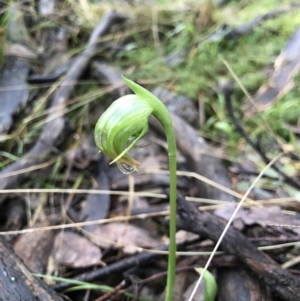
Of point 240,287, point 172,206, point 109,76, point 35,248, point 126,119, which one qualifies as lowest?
point 35,248

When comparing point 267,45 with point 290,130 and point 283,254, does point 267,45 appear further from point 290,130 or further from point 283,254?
point 283,254

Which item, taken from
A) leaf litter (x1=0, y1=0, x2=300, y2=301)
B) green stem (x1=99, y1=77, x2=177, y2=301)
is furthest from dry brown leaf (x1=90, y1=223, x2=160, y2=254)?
green stem (x1=99, y1=77, x2=177, y2=301)

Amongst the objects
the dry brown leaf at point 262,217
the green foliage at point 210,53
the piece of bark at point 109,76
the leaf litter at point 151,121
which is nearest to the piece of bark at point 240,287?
the leaf litter at point 151,121

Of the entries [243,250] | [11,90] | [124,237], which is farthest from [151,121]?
[243,250]

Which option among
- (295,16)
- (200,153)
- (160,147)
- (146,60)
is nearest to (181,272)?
(200,153)

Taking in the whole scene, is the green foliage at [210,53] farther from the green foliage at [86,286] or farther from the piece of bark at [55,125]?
the green foliage at [86,286]

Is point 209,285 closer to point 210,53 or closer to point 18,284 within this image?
point 18,284
